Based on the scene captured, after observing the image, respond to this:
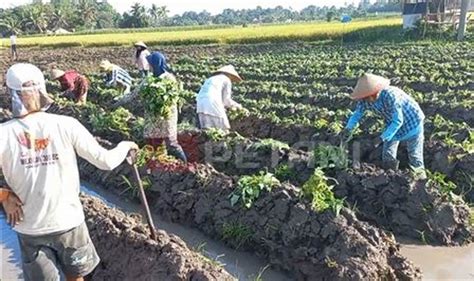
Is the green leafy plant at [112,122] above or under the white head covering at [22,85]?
under

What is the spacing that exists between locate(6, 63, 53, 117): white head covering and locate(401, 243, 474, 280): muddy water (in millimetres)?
3459

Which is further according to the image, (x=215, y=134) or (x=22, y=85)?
(x=215, y=134)

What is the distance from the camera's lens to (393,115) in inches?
233

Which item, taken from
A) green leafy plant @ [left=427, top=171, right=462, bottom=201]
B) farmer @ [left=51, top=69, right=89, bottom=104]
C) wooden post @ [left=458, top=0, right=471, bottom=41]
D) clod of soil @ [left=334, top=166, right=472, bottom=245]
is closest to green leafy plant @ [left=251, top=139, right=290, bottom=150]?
clod of soil @ [left=334, top=166, right=472, bottom=245]

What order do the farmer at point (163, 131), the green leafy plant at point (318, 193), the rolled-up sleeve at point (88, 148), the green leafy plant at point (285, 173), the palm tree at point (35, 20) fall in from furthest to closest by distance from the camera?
the palm tree at point (35, 20) → the farmer at point (163, 131) → the green leafy plant at point (285, 173) → the green leafy plant at point (318, 193) → the rolled-up sleeve at point (88, 148)

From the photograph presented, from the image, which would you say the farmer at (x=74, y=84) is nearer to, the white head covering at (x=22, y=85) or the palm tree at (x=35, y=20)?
the white head covering at (x=22, y=85)

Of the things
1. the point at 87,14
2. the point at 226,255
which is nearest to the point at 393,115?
the point at 226,255

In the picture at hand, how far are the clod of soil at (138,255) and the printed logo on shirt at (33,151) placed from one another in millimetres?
1419

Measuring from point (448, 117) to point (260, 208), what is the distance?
200 inches

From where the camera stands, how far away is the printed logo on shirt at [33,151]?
2.98 metres

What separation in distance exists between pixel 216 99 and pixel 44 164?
438 cm

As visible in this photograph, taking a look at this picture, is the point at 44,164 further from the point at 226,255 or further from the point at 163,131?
the point at 163,131

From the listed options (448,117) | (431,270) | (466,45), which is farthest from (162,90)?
(466,45)

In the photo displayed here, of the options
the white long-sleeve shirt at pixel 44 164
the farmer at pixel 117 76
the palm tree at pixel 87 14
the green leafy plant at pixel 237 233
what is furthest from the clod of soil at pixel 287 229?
the palm tree at pixel 87 14
